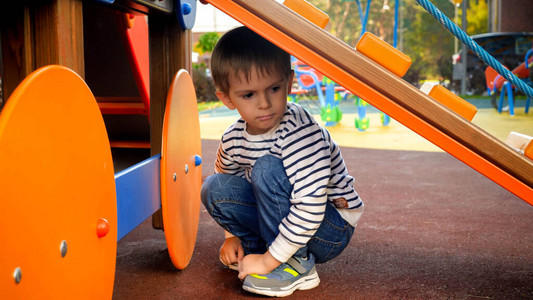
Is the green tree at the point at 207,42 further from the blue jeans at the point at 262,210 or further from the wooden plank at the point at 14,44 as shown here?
the wooden plank at the point at 14,44

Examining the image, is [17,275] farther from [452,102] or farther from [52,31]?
[452,102]

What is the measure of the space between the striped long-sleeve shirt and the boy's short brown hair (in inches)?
5.5

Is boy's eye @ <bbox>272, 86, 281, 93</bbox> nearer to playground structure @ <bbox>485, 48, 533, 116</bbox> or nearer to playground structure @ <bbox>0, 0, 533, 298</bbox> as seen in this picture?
playground structure @ <bbox>0, 0, 533, 298</bbox>

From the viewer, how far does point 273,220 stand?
4.24 feet

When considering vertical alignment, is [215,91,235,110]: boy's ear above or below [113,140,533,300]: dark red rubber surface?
above

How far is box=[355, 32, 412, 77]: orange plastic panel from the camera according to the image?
39.1 inches

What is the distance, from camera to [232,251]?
4.74ft

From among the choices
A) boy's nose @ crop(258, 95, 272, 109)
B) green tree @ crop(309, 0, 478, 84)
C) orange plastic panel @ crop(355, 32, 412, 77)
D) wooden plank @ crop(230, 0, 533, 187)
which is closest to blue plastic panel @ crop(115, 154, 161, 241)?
boy's nose @ crop(258, 95, 272, 109)

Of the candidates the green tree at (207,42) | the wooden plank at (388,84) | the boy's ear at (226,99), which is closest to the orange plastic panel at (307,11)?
the wooden plank at (388,84)

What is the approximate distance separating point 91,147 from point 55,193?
157 millimetres

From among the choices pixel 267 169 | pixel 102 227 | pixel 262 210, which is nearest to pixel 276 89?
pixel 267 169

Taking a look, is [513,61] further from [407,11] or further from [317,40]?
[407,11]

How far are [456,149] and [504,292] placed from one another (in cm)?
52

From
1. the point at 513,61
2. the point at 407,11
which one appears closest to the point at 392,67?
the point at 513,61
